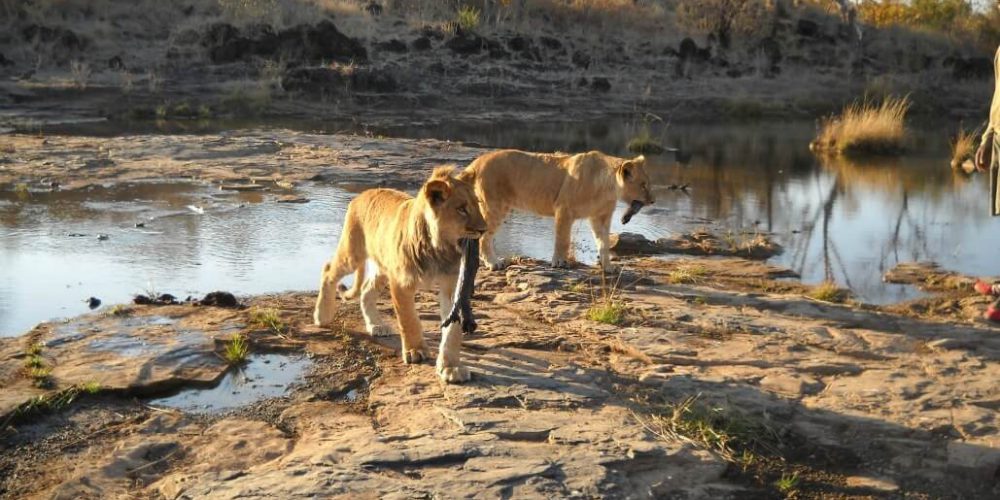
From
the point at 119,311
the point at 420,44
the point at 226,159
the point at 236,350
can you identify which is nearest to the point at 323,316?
the point at 236,350

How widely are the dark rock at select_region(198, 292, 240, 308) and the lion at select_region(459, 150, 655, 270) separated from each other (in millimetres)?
2726

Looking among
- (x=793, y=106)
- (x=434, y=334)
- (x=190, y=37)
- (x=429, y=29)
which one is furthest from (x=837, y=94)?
(x=434, y=334)

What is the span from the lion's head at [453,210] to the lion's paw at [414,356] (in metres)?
1.08

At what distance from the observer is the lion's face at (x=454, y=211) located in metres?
6.15

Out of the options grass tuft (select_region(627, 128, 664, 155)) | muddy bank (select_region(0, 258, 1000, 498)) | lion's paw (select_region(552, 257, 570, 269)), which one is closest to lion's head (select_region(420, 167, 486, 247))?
muddy bank (select_region(0, 258, 1000, 498))

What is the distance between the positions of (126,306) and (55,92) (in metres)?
21.4

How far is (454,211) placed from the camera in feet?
20.3

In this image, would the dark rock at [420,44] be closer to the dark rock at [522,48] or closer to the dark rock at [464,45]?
the dark rock at [464,45]

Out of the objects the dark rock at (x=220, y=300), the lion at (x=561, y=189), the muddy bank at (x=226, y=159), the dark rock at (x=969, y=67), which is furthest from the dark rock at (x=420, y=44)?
the dark rock at (x=220, y=300)

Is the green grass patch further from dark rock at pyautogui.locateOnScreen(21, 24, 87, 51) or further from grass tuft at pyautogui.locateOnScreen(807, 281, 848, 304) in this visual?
dark rock at pyautogui.locateOnScreen(21, 24, 87, 51)

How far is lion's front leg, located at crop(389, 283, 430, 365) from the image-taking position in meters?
6.77

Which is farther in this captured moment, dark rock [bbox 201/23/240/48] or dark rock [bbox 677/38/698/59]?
dark rock [bbox 677/38/698/59]

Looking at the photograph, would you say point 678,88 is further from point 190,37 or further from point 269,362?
point 269,362

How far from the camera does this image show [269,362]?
717 centimetres
